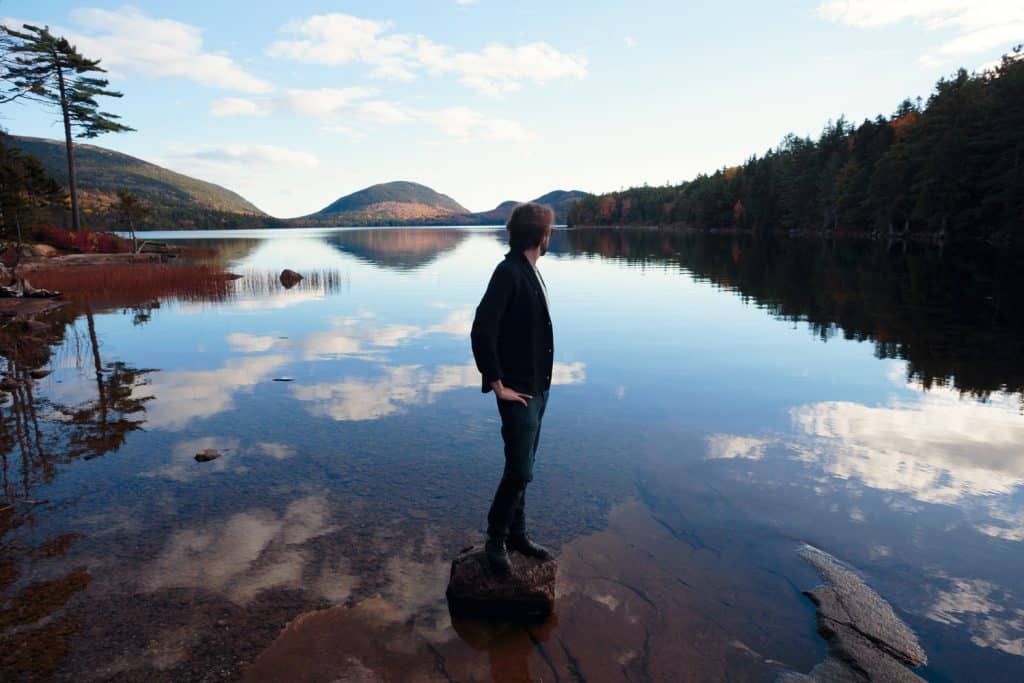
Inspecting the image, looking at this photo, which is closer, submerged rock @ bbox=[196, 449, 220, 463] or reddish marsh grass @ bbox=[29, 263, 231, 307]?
submerged rock @ bbox=[196, 449, 220, 463]

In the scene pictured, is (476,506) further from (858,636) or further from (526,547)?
(858,636)

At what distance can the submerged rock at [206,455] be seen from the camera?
8.05m

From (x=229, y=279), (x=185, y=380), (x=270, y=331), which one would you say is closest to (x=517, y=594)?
(x=185, y=380)

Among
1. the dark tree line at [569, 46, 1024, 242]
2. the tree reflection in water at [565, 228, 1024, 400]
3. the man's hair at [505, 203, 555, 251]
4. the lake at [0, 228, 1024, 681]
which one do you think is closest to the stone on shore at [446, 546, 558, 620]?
the lake at [0, 228, 1024, 681]

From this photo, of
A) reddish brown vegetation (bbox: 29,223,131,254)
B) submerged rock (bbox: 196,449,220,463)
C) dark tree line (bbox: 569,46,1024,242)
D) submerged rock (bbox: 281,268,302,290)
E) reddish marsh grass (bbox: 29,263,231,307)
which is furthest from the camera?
dark tree line (bbox: 569,46,1024,242)

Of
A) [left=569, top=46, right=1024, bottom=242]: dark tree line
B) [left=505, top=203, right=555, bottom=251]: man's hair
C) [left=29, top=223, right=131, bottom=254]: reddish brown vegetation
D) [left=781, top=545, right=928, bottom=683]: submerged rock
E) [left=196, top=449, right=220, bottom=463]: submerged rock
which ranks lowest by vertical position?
[left=196, top=449, right=220, bottom=463]: submerged rock

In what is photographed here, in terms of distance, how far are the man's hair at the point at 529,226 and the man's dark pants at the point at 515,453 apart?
125 centimetres

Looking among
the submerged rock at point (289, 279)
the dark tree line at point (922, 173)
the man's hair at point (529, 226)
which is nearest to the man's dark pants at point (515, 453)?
the man's hair at point (529, 226)

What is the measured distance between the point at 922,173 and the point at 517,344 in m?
74.1

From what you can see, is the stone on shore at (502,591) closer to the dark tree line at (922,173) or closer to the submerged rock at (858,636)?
the submerged rock at (858,636)

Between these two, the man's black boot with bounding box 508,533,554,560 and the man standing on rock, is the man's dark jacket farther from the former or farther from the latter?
the man's black boot with bounding box 508,533,554,560

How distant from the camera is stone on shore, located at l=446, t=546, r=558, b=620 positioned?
191 inches

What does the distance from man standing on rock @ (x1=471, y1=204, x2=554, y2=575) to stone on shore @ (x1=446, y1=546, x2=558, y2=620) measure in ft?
0.38

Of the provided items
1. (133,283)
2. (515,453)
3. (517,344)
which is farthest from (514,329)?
(133,283)
